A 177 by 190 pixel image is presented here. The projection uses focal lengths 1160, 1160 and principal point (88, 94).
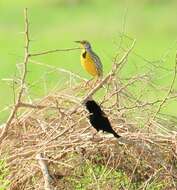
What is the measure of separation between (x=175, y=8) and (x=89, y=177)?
1957 centimetres

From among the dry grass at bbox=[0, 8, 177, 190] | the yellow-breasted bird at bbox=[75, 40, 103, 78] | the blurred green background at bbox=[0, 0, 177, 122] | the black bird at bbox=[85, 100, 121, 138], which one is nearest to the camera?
the black bird at bbox=[85, 100, 121, 138]

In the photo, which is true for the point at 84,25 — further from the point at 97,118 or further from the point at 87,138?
the point at 97,118

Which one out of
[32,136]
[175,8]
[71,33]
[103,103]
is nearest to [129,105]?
[103,103]

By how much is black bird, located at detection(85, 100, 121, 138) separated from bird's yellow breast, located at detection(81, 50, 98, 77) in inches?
80.1

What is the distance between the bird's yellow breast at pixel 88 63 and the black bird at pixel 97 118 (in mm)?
2034

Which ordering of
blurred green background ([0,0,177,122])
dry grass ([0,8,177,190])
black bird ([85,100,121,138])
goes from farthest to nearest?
blurred green background ([0,0,177,122]) < dry grass ([0,8,177,190]) < black bird ([85,100,121,138])

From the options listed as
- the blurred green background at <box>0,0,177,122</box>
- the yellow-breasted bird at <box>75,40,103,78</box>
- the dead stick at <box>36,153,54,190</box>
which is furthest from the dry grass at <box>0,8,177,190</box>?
the blurred green background at <box>0,0,177,122</box>

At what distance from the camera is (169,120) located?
6.29m

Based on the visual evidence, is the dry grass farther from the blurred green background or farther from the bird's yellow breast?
the blurred green background

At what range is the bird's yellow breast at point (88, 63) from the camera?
779 cm

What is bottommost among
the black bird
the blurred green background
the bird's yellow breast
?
the blurred green background

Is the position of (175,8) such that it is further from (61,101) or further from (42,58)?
(61,101)

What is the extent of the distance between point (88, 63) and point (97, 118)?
91.2 inches

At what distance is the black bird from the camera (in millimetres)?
5602
